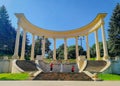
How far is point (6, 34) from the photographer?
1929 inches

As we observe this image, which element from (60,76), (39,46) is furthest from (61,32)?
(39,46)

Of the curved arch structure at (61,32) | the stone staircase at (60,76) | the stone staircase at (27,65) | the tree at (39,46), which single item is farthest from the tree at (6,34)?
the stone staircase at (60,76)

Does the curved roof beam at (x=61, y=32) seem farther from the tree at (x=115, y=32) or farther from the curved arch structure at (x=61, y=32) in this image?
the tree at (x=115, y=32)

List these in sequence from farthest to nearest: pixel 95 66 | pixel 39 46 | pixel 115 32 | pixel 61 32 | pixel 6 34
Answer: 1. pixel 39 46
2. pixel 6 34
3. pixel 61 32
4. pixel 115 32
5. pixel 95 66

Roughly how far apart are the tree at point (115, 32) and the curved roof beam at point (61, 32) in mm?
6265

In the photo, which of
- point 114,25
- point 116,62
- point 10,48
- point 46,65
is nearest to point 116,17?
point 114,25

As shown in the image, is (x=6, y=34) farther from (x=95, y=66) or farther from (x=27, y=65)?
(x=95, y=66)

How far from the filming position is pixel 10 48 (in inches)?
1911

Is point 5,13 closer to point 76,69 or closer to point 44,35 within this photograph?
point 44,35

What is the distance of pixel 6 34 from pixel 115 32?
97.3 feet

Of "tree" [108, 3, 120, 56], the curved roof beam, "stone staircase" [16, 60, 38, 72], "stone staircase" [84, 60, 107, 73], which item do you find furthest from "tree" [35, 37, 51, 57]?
"stone staircase" [84, 60, 107, 73]

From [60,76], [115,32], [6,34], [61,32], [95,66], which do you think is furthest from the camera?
[6,34]

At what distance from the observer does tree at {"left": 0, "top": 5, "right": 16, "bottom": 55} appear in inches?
1876

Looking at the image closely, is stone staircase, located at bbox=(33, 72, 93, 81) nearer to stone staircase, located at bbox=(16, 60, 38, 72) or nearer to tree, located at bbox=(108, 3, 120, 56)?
stone staircase, located at bbox=(16, 60, 38, 72)
